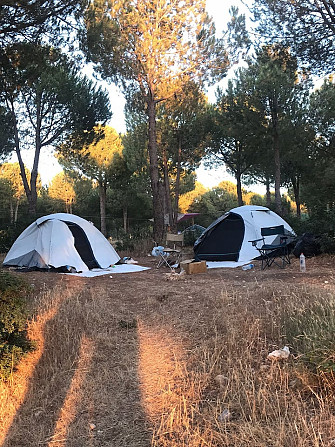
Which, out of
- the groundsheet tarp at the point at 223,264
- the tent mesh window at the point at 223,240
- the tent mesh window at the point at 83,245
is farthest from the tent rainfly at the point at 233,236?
the tent mesh window at the point at 83,245

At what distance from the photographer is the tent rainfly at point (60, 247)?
8.34m

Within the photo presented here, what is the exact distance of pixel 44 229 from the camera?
8703 millimetres

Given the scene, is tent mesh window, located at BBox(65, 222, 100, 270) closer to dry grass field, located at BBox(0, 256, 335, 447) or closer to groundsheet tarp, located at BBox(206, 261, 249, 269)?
groundsheet tarp, located at BBox(206, 261, 249, 269)

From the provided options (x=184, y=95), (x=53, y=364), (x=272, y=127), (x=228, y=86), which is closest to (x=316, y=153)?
(x=272, y=127)

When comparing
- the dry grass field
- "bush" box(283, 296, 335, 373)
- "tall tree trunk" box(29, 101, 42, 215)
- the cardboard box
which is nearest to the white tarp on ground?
the cardboard box

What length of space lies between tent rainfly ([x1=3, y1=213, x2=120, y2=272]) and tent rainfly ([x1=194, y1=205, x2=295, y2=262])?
94.5 inches

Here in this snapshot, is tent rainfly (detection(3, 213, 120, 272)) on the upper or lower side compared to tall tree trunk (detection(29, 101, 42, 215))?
lower

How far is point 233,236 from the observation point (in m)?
9.79

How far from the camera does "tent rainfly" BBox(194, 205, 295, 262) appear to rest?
955cm

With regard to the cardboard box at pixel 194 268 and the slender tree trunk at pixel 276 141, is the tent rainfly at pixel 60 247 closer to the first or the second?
the cardboard box at pixel 194 268

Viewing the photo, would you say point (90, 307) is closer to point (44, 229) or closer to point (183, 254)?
point (44, 229)

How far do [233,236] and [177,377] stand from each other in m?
7.22

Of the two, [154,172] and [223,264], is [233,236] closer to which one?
[223,264]

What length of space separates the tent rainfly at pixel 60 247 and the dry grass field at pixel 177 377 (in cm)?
381
